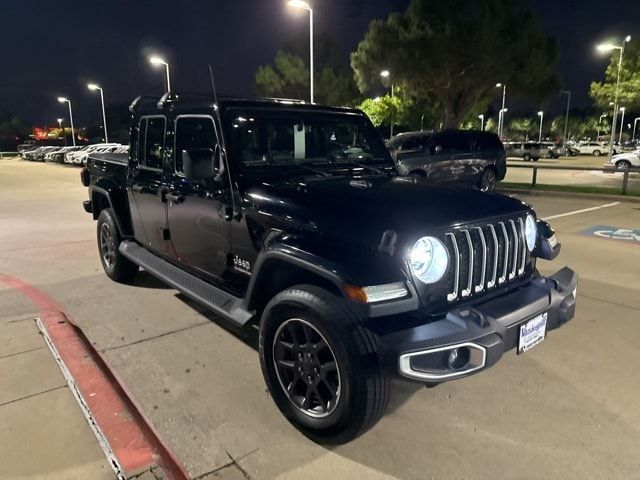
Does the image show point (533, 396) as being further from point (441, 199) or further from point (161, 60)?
point (161, 60)

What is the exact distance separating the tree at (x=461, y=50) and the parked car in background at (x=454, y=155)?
10755mm

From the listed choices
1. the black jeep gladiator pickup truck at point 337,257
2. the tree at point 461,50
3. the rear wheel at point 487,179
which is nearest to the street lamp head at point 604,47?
the tree at point 461,50

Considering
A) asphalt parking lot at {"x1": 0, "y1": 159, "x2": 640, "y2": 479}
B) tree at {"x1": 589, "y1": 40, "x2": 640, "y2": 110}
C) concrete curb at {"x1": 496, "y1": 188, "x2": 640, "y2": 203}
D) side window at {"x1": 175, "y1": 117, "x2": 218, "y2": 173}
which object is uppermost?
tree at {"x1": 589, "y1": 40, "x2": 640, "y2": 110}

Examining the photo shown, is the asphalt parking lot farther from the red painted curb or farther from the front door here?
the front door

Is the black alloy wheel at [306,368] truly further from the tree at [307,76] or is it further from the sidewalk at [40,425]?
the tree at [307,76]

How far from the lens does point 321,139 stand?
13.3ft

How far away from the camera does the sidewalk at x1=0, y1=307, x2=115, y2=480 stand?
8.57ft

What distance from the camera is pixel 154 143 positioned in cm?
462

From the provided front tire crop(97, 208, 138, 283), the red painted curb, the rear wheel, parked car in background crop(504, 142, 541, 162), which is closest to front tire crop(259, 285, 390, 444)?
the red painted curb

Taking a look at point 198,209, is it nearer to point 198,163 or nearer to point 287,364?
point 198,163

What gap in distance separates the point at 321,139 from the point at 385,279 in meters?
1.90

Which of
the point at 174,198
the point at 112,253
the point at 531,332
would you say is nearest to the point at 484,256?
the point at 531,332

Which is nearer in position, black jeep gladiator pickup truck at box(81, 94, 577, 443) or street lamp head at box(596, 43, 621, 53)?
black jeep gladiator pickup truck at box(81, 94, 577, 443)

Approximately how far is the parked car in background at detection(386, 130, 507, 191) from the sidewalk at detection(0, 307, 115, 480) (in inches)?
393
